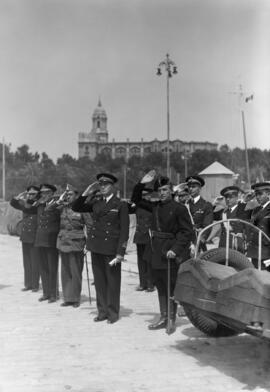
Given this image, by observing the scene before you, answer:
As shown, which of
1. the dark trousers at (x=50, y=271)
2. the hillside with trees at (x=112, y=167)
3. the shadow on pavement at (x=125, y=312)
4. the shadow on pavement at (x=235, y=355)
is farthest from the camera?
the hillside with trees at (x=112, y=167)

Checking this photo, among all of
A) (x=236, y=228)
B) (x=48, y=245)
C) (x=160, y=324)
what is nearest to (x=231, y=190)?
(x=236, y=228)

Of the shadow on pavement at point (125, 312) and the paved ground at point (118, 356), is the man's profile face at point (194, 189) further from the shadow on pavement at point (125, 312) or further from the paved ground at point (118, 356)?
the shadow on pavement at point (125, 312)

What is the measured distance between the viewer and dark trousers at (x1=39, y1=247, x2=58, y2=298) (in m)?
8.77

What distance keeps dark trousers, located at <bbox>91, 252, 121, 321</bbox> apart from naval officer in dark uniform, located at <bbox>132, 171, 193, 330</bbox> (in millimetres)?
628

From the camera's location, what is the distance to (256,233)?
6.54 metres

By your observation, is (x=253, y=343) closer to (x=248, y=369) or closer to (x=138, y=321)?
(x=248, y=369)

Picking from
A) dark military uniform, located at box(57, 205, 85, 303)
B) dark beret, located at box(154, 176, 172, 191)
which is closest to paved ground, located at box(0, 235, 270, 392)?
dark military uniform, located at box(57, 205, 85, 303)

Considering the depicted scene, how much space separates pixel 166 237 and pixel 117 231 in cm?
92

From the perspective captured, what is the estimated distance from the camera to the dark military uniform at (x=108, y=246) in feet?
23.6

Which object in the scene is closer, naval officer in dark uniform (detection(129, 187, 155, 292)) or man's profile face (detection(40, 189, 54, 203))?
man's profile face (detection(40, 189, 54, 203))

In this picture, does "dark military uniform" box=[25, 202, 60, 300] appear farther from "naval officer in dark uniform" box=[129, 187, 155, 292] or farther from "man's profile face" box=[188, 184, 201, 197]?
"man's profile face" box=[188, 184, 201, 197]

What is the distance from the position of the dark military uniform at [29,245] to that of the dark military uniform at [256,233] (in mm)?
4298

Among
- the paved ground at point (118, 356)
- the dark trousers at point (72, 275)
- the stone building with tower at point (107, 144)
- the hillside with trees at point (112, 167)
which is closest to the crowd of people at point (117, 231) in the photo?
the dark trousers at point (72, 275)

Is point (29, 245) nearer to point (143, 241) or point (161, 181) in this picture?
point (143, 241)
